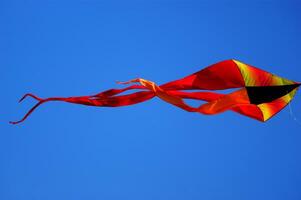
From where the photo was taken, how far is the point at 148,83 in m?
3.84

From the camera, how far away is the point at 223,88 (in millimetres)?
4121

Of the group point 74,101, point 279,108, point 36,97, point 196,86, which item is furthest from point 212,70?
point 36,97

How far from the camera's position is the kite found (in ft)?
12.9

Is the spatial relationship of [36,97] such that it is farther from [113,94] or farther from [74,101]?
[113,94]

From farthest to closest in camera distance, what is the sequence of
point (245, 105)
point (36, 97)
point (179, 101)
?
point (245, 105), point (36, 97), point (179, 101)

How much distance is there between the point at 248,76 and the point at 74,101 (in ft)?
4.96

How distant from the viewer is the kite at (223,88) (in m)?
3.93

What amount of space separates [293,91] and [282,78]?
0.17 metres

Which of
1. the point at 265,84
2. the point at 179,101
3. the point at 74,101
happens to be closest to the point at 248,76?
the point at 265,84

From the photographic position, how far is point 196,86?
4062 millimetres

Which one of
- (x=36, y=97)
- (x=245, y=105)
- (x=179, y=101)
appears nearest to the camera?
(x=179, y=101)

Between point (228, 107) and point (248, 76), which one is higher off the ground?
point (248, 76)

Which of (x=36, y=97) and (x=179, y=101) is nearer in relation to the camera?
(x=179, y=101)

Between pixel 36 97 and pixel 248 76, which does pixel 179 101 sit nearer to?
pixel 248 76
